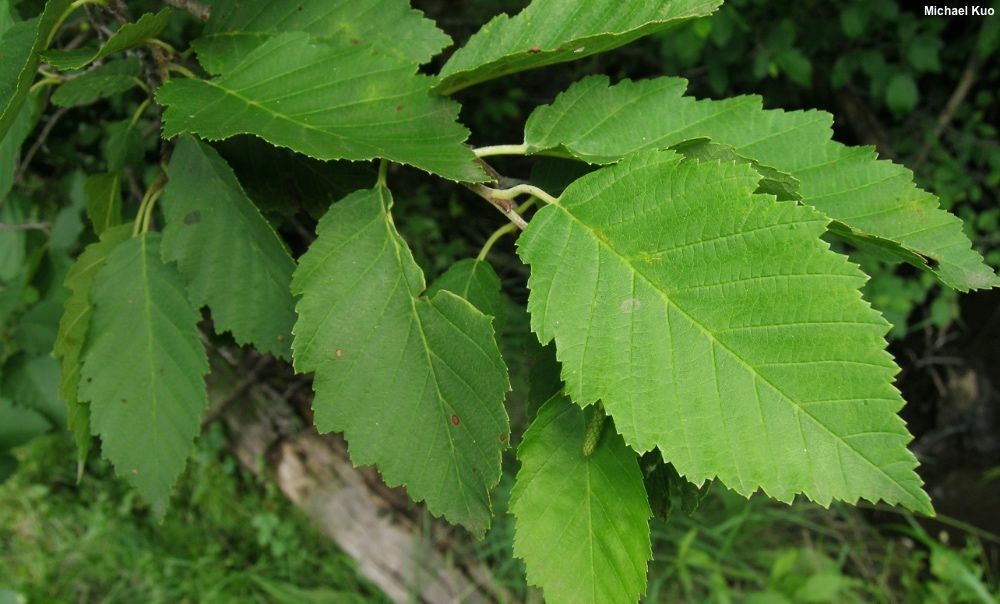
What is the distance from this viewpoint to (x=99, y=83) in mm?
927

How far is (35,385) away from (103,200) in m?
0.62

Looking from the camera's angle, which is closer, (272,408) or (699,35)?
(699,35)

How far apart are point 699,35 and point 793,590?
2.08 metres

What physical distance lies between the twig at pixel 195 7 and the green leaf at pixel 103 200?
0.30 meters

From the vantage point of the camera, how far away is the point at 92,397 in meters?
0.93

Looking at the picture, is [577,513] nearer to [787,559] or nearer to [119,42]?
[119,42]

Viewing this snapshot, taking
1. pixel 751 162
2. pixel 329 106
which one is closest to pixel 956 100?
pixel 751 162

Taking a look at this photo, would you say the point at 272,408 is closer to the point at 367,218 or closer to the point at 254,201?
the point at 254,201

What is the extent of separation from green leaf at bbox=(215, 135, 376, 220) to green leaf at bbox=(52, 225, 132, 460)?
0.25 m

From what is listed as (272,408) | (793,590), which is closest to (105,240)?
(272,408)

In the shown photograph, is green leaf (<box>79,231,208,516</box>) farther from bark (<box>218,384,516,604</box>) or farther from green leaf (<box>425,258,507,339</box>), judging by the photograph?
bark (<box>218,384,516,604</box>)

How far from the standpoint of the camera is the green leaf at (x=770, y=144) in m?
0.74

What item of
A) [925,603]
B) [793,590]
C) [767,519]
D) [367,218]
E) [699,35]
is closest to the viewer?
[367,218]

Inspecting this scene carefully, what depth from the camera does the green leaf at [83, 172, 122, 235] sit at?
1.04 meters
